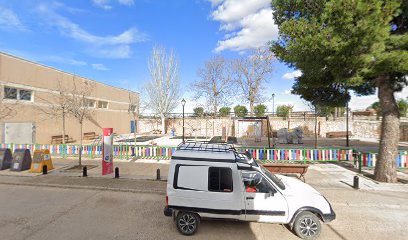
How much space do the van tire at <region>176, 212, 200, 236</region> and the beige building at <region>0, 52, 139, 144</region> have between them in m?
15.4

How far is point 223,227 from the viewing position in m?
5.06

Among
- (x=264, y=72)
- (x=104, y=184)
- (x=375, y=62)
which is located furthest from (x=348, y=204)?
(x=264, y=72)

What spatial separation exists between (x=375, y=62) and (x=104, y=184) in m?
11.2

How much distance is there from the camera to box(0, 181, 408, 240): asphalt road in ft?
15.8

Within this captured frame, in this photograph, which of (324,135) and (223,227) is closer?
(223,227)

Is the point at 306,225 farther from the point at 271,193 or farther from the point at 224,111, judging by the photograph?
the point at 224,111

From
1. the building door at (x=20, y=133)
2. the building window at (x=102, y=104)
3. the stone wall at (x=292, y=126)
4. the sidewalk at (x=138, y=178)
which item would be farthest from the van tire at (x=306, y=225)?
the building window at (x=102, y=104)

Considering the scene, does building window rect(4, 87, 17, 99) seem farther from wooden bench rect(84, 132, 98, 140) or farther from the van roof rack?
the van roof rack

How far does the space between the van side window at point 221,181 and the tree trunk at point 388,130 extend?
8.02 metres

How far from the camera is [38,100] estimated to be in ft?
61.0

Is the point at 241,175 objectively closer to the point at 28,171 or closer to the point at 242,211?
the point at 242,211

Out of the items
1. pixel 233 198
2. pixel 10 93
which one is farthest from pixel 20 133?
pixel 233 198

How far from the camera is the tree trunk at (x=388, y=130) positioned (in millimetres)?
8305

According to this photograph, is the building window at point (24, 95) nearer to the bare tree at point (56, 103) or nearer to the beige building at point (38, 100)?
the beige building at point (38, 100)
